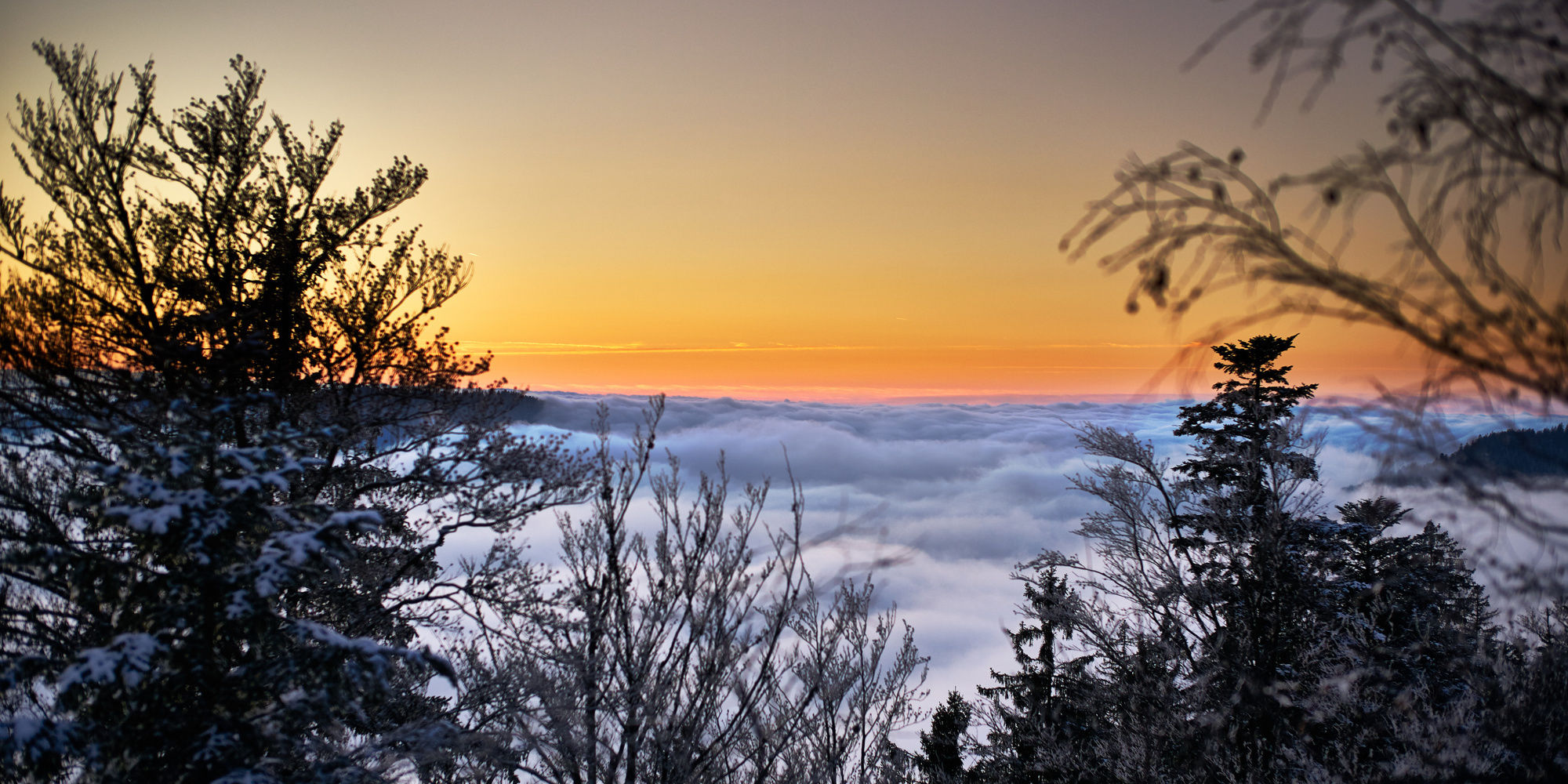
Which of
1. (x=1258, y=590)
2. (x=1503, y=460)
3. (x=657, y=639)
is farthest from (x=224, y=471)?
(x=1258, y=590)

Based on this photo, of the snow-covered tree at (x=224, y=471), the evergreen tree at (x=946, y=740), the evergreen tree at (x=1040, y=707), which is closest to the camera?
the snow-covered tree at (x=224, y=471)

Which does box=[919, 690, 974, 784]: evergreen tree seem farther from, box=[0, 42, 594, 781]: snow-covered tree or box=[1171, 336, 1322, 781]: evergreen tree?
box=[0, 42, 594, 781]: snow-covered tree

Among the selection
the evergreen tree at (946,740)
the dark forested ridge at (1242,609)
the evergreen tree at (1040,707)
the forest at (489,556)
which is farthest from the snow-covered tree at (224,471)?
the evergreen tree at (946,740)

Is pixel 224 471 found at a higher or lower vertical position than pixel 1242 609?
higher

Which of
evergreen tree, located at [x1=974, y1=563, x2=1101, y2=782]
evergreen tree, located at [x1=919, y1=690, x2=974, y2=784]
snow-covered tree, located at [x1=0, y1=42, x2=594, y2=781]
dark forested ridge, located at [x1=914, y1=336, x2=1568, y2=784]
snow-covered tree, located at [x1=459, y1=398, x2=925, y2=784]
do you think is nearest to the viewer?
snow-covered tree, located at [x1=0, y1=42, x2=594, y2=781]

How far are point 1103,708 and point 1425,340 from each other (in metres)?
15.9

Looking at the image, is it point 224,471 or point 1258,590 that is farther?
point 1258,590

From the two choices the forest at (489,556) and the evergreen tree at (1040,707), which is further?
the evergreen tree at (1040,707)

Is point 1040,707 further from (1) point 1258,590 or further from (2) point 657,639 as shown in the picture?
(2) point 657,639

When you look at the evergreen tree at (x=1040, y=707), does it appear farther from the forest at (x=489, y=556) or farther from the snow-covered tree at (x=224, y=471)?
the snow-covered tree at (x=224, y=471)

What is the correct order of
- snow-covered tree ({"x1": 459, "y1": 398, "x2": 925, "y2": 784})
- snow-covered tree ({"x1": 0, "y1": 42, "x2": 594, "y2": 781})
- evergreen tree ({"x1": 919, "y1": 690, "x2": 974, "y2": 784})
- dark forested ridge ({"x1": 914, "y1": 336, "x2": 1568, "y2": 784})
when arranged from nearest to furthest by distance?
snow-covered tree ({"x1": 0, "y1": 42, "x2": 594, "y2": 781}) < snow-covered tree ({"x1": 459, "y1": 398, "x2": 925, "y2": 784}) < dark forested ridge ({"x1": 914, "y1": 336, "x2": 1568, "y2": 784}) < evergreen tree ({"x1": 919, "y1": 690, "x2": 974, "y2": 784})

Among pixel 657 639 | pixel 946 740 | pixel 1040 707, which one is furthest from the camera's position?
pixel 946 740

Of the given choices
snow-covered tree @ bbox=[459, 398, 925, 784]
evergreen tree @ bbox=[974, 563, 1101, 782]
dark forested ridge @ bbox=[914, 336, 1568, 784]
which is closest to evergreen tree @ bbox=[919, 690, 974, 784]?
evergreen tree @ bbox=[974, 563, 1101, 782]

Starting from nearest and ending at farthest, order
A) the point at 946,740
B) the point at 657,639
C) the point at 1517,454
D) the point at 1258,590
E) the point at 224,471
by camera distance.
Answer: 1. the point at 1517,454
2. the point at 224,471
3. the point at 657,639
4. the point at 1258,590
5. the point at 946,740
